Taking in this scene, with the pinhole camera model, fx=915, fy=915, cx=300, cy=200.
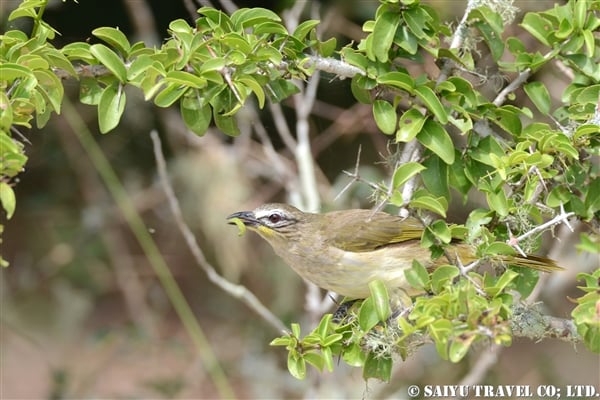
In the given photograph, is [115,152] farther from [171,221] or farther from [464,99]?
[464,99]

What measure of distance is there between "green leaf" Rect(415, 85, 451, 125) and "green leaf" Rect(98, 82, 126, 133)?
0.88 meters

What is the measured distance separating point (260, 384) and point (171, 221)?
1.83m

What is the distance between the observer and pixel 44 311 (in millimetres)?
6883

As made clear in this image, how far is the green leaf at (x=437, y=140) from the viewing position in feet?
8.92

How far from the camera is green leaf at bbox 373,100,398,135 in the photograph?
2.82m

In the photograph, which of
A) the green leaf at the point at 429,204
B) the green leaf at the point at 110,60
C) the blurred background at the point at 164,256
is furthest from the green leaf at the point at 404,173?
the blurred background at the point at 164,256

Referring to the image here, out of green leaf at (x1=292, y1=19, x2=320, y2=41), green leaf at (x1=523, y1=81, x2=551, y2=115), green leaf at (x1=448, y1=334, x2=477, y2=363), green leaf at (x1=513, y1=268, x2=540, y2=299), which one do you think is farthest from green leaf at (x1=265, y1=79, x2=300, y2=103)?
green leaf at (x1=448, y1=334, x2=477, y2=363)

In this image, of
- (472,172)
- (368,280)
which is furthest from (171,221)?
(472,172)

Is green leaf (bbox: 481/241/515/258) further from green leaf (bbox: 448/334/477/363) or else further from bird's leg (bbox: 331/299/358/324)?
bird's leg (bbox: 331/299/358/324)

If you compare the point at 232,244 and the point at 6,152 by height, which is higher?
the point at 6,152

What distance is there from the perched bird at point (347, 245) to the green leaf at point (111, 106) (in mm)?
739

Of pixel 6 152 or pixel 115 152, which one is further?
pixel 115 152

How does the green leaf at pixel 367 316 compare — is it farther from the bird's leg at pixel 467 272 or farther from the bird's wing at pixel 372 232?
the bird's wing at pixel 372 232

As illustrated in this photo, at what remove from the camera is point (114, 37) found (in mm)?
2656
